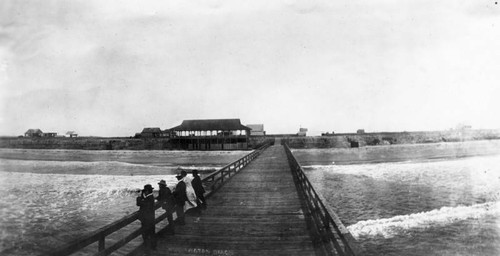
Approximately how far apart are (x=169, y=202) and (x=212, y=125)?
192 ft

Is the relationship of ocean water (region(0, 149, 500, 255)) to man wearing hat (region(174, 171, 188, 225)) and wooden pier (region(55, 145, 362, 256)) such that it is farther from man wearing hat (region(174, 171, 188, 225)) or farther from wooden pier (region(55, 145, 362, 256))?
man wearing hat (region(174, 171, 188, 225))

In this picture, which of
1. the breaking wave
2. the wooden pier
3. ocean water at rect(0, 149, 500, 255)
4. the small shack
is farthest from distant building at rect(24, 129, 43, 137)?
the breaking wave

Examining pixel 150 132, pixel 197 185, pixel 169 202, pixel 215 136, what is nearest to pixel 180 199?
pixel 169 202

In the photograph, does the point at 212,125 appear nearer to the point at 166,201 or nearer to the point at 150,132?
the point at 150,132

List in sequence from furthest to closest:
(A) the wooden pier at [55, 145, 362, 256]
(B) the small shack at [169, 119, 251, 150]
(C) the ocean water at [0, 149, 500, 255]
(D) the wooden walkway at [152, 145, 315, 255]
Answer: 1. (B) the small shack at [169, 119, 251, 150]
2. (C) the ocean water at [0, 149, 500, 255]
3. (D) the wooden walkway at [152, 145, 315, 255]
4. (A) the wooden pier at [55, 145, 362, 256]

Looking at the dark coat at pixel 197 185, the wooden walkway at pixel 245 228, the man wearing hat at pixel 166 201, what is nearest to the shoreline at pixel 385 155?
the wooden walkway at pixel 245 228

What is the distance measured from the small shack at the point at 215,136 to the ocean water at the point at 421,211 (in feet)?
129

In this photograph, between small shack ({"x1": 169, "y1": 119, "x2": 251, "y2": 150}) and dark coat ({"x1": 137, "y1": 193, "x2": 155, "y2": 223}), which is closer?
dark coat ({"x1": 137, "y1": 193, "x2": 155, "y2": 223})

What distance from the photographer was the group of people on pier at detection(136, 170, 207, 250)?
243 inches

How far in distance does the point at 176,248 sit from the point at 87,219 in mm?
9690

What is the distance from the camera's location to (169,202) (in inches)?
285

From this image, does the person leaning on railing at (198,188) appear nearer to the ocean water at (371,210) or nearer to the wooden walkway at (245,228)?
the wooden walkway at (245,228)

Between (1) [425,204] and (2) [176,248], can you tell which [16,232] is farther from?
(1) [425,204]

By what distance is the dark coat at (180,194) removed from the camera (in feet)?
25.6
